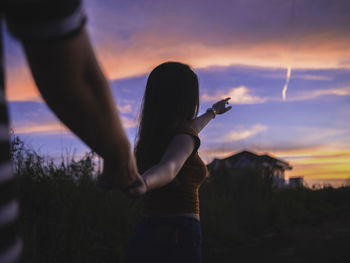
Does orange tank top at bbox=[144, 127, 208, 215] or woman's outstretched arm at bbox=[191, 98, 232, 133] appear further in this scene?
woman's outstretched arm at bbox=[191, 98, 232, 133]

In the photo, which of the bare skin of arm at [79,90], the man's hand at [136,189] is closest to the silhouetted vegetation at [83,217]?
the man's hand at [136,189]

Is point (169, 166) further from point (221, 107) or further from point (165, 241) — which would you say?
point (221, 107)

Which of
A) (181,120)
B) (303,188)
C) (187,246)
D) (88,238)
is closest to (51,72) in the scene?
(181,120)

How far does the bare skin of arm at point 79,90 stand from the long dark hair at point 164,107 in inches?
36.1

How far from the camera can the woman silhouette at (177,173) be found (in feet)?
5.23

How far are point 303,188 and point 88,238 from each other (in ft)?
30.3

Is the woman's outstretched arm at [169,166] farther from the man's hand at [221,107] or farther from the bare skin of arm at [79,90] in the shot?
the man's hand at [221,107]

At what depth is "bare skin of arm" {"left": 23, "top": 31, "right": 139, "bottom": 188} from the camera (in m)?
0.62

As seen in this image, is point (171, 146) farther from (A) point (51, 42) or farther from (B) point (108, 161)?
(A) point (51, 42)

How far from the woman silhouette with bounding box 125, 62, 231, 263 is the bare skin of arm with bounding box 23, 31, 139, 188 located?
2.22 ft

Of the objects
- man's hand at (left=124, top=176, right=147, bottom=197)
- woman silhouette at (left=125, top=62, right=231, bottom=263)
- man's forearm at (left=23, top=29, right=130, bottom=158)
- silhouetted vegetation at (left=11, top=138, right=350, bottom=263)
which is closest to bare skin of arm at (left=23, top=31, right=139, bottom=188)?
man's forearm at (left=23, top=29, right=130, bottom=158)

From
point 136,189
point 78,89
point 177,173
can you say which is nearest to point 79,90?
point 78,89

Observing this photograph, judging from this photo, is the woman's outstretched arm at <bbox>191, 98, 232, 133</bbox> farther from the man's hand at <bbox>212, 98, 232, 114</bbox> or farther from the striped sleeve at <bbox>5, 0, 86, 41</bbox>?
the striped sleeve at <bbox>5, 0, 86, 41</bbox>

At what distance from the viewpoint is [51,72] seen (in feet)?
2.09
